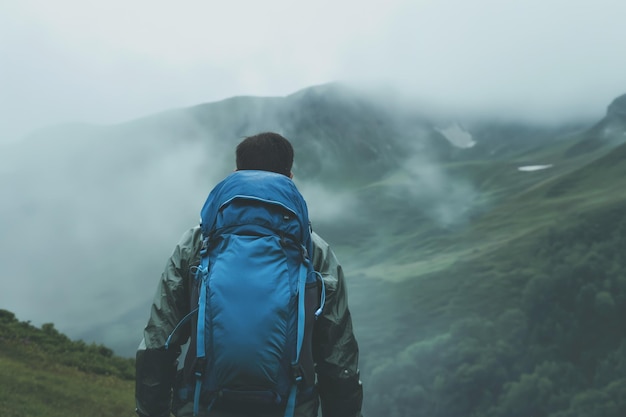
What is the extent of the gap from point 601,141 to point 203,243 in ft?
321

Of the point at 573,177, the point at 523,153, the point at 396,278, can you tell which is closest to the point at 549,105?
the point at 523,153

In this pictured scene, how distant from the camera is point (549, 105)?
146125 mm

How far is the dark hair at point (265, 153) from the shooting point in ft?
14.3

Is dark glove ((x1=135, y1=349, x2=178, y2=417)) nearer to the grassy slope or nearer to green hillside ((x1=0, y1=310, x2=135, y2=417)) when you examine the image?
green hillside ((x1=0, y1=310, x2=135, y2=417))

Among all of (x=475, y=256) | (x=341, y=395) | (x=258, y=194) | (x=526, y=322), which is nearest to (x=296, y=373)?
(x=341, y=395)

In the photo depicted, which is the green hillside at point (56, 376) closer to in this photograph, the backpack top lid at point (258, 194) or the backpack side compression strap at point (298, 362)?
the backpack top lid at point (258, 194)

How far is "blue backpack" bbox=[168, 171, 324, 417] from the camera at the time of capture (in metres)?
3.56

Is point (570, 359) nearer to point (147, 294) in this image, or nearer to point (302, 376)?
point (302, 376)

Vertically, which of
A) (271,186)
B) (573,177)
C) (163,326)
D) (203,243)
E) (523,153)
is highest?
(523,153)

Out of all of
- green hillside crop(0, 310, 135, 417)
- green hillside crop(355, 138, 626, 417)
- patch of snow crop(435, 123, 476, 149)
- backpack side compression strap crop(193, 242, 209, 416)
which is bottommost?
backpack side compression strap crop(193, 242, 209, 416)

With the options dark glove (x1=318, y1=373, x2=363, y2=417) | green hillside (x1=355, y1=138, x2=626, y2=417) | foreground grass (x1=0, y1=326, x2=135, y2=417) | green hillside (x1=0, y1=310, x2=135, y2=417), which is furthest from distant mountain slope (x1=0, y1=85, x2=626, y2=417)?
dark glove (x1=318, y1=373, x2=363, y2=417)

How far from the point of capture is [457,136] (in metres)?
151

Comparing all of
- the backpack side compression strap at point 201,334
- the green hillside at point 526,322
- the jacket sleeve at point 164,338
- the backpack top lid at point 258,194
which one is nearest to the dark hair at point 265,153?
the backpack top lid at point 258,194

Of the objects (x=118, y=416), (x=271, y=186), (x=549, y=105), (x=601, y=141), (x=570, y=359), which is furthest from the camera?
(x=549, y=105)
